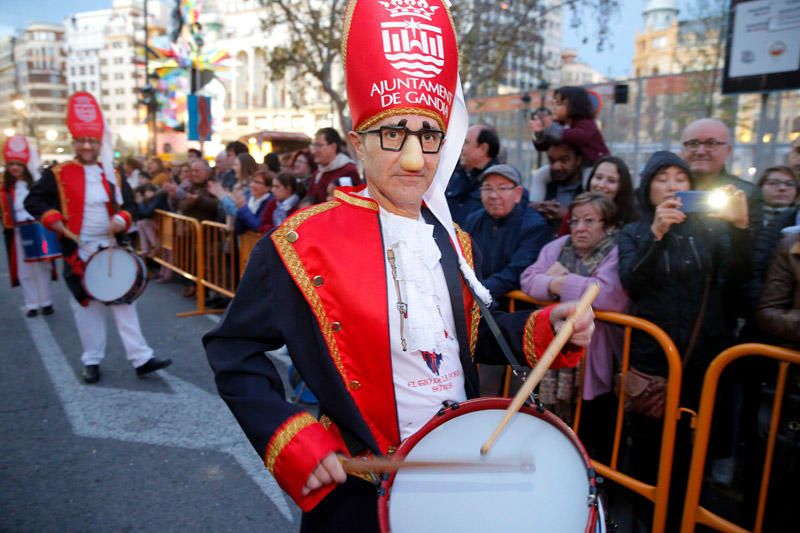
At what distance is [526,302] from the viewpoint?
349 cm

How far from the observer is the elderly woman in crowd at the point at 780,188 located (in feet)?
12.5

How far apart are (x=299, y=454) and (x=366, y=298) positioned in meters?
0.43

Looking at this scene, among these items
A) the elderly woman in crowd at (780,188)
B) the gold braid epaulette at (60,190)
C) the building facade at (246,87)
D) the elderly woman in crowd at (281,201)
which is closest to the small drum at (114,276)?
the gold braid epaulette at (60,190)

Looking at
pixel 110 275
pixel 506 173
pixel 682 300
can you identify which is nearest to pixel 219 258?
pixel 110 275

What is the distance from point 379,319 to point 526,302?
2052 millimetres

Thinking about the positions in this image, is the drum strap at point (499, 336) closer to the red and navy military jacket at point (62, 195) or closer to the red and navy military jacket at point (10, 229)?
the red and navy military jacket at point (62, 195)

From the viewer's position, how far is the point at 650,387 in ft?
8.95

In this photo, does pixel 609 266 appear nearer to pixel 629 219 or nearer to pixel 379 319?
pixel 629 219

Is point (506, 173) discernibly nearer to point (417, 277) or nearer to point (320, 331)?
point (417, 277)

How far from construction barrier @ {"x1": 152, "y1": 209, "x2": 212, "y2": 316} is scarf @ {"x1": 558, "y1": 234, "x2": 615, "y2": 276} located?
16.9 ft

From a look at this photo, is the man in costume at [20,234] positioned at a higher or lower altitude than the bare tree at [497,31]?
lower

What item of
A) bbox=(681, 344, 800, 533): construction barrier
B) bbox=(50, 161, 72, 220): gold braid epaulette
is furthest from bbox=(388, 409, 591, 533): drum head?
bbox=(50, 161, 72, 220): gold braid epaulette

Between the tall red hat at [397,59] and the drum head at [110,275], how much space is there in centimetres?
396

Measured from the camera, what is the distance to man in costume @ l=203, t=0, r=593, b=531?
5.21ft
